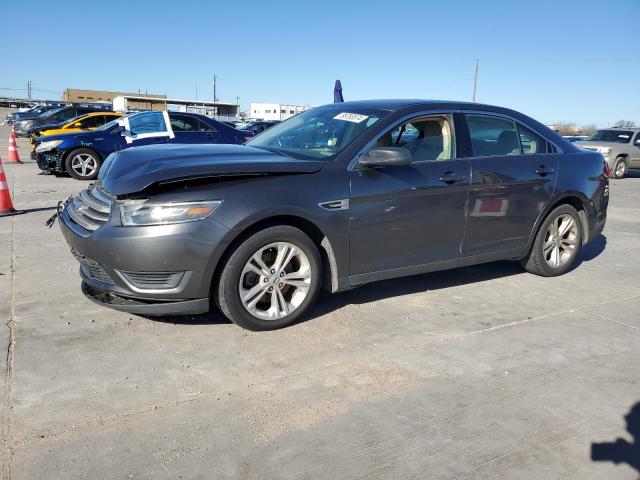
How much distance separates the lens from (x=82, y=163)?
11.4 meters

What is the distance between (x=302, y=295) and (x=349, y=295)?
88 cm

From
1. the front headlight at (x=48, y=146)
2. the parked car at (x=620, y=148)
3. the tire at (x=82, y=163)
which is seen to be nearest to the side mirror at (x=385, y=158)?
the tire at (x=82, y=163)

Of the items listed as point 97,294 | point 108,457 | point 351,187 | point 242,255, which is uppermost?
point 351,187

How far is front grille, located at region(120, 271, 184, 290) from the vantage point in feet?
10.9

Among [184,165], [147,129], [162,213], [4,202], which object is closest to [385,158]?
[184,165]

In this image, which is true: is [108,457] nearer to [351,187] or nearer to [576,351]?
[351,187]

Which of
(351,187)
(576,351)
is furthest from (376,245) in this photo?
(576,351)

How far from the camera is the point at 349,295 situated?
456cm

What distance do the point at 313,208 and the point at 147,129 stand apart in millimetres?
8523

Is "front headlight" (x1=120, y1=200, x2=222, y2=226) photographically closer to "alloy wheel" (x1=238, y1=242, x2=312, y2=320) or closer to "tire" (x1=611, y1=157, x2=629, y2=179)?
"alloy wheel" (x1=238, y1=242, x2=312, y2=320)

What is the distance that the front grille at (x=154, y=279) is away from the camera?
331cm

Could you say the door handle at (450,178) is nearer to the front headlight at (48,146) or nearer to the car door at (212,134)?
the car door at (212,134)

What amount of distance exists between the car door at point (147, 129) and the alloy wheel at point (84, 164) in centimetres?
83

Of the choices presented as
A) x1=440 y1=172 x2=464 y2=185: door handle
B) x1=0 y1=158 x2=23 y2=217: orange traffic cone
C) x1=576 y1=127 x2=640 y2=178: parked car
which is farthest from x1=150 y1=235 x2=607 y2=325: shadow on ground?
x1=576 y1=127 x2=640 y2=178: parked car
